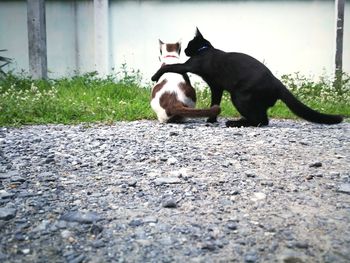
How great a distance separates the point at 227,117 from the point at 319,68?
9.18 feet

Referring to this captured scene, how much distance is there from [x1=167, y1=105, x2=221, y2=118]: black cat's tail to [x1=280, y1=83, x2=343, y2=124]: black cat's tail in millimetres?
633

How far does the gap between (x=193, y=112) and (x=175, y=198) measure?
2059 millimetres

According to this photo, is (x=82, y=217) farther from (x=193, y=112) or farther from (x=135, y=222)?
(x=193, y=112)

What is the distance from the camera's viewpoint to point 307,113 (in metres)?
4.29

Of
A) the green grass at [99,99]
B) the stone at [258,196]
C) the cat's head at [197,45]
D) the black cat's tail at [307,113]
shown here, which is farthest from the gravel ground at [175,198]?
the cat's head at [197,45]

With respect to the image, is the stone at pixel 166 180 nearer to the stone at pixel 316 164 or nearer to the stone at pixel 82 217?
the stone at pixel 82 217

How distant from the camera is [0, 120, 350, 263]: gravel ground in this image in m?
1.89

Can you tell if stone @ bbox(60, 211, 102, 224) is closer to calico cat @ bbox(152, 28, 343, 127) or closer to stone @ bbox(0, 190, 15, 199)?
stone @ bbox(0, 190, 15, 199)

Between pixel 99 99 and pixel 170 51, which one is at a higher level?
pixel 170 51

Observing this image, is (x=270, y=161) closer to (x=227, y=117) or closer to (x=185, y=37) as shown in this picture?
(x=227, y=117)

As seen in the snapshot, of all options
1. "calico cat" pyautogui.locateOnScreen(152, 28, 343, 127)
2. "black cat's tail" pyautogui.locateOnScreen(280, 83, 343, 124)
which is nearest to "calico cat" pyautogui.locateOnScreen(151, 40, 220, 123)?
"calico cat" pyautogui.locateOnScreen(152, 28, 343, 127)

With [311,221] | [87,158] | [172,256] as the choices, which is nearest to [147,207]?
[172,256]

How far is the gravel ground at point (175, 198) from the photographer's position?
6.19 ft

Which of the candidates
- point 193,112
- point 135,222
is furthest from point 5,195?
point 193,112
